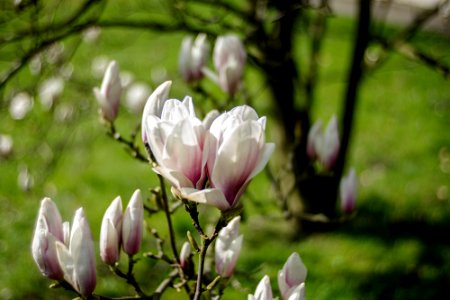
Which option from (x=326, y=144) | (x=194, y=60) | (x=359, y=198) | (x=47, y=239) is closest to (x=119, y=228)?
(x=47, y=239)

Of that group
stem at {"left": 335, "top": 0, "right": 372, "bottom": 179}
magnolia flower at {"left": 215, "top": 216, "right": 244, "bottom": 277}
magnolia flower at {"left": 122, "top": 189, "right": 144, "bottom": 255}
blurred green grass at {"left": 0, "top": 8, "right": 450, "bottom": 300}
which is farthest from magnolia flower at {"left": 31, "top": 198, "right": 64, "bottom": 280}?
stem at {"left": 335, "top": 0, "right": 372, "bottom": 179}

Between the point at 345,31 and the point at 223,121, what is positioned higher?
the point at 223,121

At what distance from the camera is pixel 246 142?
962mm

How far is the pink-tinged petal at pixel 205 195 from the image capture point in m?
0.96

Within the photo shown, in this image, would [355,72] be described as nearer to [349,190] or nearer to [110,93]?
[349,190]

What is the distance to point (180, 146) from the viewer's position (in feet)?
3.17

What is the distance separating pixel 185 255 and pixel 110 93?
1.73ft

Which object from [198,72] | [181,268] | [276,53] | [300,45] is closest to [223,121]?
[181,268]

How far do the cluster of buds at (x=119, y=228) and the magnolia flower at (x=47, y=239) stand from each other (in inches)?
3.9

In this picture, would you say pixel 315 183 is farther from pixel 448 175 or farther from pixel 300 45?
pixel 300 45

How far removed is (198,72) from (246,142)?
110 cm

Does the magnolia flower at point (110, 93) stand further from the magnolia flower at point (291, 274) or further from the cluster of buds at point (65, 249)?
the magnolia flower at point (291, 274)

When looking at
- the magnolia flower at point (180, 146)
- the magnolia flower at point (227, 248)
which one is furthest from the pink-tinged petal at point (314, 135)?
the magnolia flower at point (180, 146)

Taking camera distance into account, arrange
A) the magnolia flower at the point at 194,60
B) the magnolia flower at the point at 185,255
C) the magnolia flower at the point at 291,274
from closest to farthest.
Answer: the magnolia flower at the point at 291,274 → the magnolia flower at the point at 185,255 → the magnolia flower at the point at 194,60
